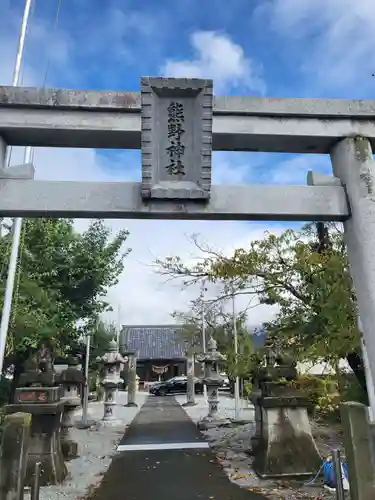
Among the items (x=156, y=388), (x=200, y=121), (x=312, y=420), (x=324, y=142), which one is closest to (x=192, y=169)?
(x=200, y=121)

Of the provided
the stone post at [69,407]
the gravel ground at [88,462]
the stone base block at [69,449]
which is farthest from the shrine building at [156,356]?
the stone base block at [69,449]

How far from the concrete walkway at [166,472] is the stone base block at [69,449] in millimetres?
1041

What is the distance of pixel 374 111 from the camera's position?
16.5 feet

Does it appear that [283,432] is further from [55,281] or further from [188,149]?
[55,281]

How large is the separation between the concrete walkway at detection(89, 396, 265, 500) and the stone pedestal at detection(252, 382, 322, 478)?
867mm

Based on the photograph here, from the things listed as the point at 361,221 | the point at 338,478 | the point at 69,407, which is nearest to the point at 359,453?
the point at 338,478

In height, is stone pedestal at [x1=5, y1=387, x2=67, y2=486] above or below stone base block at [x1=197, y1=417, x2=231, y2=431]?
above

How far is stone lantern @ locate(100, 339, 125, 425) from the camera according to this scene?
16.7m

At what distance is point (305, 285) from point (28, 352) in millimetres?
7740

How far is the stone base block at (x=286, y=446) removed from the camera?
7.52 meters

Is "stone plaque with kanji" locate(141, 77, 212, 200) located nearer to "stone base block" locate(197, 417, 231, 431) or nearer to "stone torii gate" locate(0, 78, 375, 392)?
"stone torii gate" locate(0, 78, 375, 392)

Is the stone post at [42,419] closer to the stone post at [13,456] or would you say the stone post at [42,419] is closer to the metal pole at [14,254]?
the metal pole at [14,254]

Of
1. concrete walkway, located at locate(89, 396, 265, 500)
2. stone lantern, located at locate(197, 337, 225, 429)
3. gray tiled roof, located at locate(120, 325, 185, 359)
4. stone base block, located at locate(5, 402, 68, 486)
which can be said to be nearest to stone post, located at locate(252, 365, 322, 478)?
concrete walkway, located at locate(89, 396, 265, 500)

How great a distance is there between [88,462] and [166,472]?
2115mm
